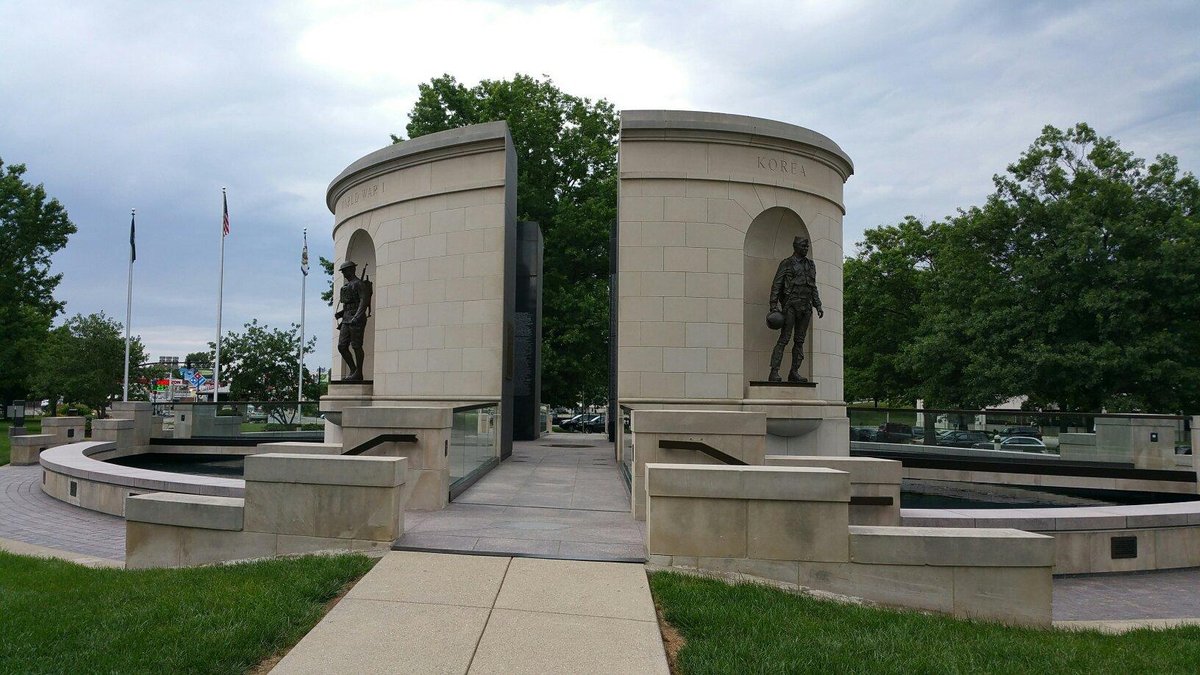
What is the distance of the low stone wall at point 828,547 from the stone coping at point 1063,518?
268cm

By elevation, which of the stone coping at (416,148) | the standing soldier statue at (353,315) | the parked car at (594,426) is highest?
the stone coping at (416,148)

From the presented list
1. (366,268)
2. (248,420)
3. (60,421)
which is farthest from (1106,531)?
(60,421)

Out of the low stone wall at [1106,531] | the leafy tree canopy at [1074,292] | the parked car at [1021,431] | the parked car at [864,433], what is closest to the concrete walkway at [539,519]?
the low stone wall at [1106,531]

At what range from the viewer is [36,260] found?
40.4m

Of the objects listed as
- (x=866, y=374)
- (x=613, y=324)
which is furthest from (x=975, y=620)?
(x=866, y=374)

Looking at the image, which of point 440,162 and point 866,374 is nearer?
point 440,162

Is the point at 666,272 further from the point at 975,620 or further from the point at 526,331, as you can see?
the point at 975,620

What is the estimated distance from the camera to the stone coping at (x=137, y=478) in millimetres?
10398

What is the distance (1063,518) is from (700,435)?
14.7ft

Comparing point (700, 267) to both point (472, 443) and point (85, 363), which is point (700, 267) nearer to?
point (472, 443)

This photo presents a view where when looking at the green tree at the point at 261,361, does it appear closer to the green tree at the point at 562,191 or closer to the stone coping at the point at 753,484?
the green tree at the point at 562,191

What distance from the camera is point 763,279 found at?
16516mm

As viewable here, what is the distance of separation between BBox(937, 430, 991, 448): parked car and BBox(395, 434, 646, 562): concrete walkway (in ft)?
25.6

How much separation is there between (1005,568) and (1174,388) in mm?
25155
